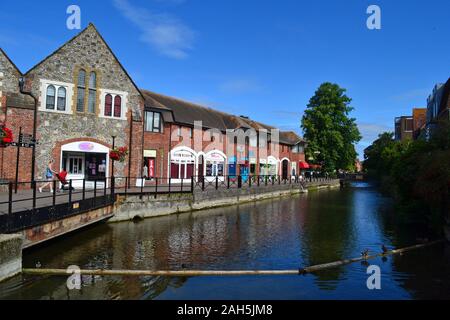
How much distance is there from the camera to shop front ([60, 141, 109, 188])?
929 inches

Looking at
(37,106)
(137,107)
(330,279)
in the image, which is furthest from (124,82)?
(330,279)

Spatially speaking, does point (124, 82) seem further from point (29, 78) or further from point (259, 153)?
→ point (259, 153)

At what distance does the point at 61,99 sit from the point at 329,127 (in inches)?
1535

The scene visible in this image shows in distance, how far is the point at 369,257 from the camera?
472 inches

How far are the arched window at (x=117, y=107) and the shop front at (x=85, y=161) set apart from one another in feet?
8.01

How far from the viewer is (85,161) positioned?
24922 millimetres

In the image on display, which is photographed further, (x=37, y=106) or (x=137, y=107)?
(x=137, y=107)

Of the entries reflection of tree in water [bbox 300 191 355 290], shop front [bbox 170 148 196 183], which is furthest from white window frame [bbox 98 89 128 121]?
reflection of tree in water [bbox 300 191 355 290]

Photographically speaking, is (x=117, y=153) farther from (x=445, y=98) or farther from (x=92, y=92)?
(x=445, y=98)

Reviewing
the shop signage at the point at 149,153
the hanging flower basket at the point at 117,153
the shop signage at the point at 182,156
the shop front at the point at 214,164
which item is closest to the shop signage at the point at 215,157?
the shop front at the point at 214,164

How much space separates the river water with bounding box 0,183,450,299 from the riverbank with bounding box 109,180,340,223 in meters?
0.81

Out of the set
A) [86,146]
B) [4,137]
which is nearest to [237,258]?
[4,137]

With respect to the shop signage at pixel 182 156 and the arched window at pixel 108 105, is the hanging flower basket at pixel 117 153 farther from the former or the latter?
the shop signage at pixel 182 156
